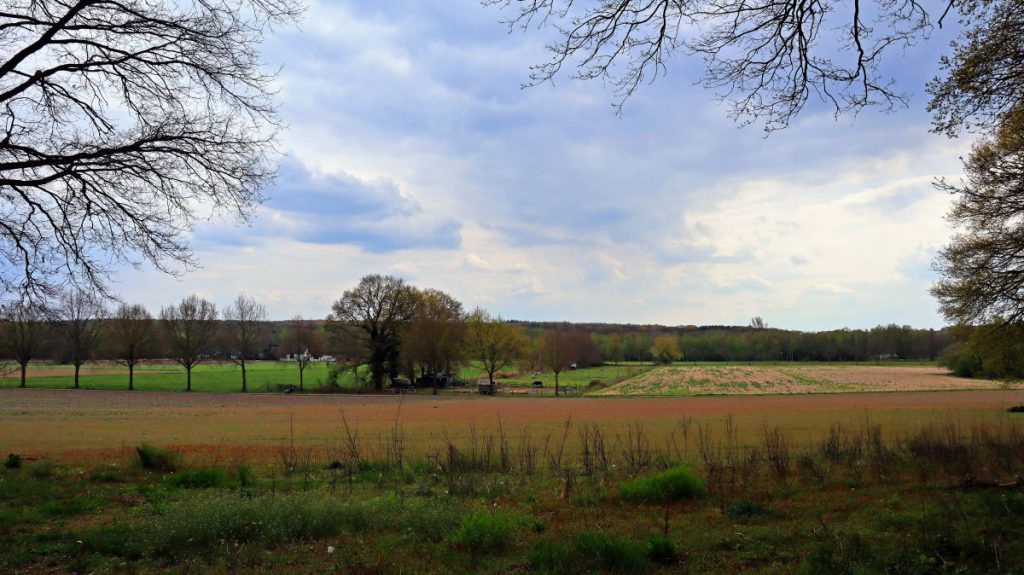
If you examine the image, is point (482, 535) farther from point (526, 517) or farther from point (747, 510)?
point (747, 510)

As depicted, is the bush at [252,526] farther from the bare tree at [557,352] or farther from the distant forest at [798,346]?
the distant forest at [798,346]

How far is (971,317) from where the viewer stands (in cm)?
2384

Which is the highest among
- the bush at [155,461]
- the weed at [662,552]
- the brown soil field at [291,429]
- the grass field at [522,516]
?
the weed at [662,552]

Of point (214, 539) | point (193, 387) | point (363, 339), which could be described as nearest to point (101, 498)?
point (214, 539)

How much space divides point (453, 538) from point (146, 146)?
8414 mm

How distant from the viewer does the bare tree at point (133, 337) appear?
8325 centimetres

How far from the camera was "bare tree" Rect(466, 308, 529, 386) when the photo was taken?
87250 mm

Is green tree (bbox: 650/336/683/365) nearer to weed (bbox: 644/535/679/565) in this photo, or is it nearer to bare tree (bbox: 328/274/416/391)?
bare tree (bbox: 328/274/416/391)

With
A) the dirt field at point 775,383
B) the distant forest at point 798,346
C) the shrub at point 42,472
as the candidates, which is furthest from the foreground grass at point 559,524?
the distant forest at point 798,346

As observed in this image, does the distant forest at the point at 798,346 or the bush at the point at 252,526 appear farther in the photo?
the distant forest at the point at 798,346

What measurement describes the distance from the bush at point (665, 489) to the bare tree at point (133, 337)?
8864 centimetres

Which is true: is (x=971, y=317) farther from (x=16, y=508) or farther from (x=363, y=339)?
(x=363, y=339)

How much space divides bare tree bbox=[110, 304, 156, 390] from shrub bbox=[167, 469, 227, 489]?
267 ft

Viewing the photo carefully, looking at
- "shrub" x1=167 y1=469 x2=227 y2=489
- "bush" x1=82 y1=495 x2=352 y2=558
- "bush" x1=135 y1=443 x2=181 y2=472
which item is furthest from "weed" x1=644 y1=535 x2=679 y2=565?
"bush" x1=135 y1=443 x2=181 y2=472
